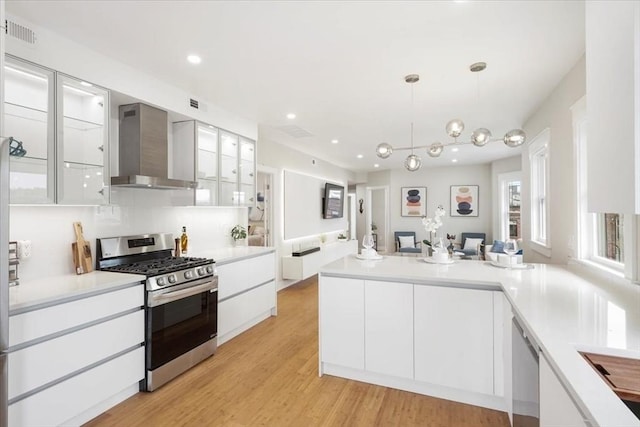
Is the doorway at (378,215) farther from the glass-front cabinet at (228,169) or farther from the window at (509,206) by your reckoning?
the glass-front cabinet at (228,169)

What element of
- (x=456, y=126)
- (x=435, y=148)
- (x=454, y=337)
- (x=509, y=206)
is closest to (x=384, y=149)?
(x=435, y=148)

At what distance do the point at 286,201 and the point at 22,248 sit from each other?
393 centimetres

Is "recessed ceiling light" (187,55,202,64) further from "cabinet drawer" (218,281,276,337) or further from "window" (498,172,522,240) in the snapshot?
"window" (498,172,522,240)

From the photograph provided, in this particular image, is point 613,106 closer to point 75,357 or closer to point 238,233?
point 75,357

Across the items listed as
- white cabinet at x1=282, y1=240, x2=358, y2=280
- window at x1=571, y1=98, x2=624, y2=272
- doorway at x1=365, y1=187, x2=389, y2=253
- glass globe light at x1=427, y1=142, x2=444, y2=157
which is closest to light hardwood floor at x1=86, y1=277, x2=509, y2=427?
window at x1=571, y1=98, x2=624, y2=272

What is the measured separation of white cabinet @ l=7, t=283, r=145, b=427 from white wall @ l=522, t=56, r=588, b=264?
3.74m

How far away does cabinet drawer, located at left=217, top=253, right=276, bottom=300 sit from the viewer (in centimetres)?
334

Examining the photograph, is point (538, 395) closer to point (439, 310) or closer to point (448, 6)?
point (439, 310)

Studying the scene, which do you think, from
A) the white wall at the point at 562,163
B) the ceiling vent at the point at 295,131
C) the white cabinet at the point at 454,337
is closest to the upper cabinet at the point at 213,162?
the ceiling vent at the point at 295,131

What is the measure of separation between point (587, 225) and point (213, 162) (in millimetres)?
3706

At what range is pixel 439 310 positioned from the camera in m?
2.32

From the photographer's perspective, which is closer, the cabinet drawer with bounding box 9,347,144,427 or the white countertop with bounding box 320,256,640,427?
the white countertop with bounding box 320,256,640,427

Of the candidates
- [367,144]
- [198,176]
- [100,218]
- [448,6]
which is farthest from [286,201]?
[448,6]

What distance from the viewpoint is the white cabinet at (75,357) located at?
177cm
